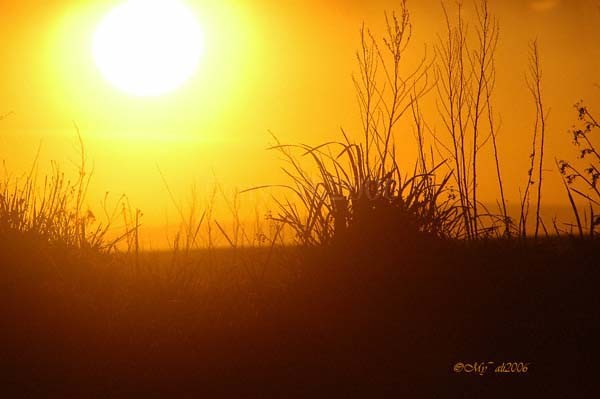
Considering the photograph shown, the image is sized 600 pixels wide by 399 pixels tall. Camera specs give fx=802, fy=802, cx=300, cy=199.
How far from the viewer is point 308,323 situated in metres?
4.46

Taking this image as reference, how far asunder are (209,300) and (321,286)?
2.31ft

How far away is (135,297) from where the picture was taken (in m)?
4.88

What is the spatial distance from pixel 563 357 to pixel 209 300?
6.80 ft

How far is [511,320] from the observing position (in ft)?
14.6

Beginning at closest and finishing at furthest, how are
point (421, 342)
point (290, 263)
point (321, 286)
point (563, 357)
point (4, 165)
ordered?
point (563, 357) → point (421, 342) → point (321, 286) → point (290, 263) → point (4, 165)

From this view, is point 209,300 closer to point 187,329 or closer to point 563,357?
point 187,329

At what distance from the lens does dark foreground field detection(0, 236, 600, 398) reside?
366 centimetres

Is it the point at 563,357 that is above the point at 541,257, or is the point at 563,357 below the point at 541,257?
below

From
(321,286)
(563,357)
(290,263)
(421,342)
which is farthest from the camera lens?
(290,263)

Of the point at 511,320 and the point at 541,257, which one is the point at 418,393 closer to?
the point at 511,320

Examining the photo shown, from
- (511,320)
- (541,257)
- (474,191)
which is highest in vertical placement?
(474,191)

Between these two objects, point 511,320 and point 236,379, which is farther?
point 511,320

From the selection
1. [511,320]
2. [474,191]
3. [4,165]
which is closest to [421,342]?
[511,320]

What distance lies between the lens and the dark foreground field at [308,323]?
3.66m
